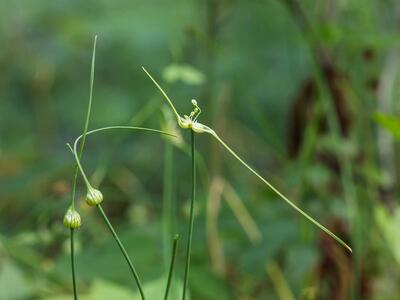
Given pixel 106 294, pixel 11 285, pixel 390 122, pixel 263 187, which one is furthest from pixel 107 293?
pixel 263 187

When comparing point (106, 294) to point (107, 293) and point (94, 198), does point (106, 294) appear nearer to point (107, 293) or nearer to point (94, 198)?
point (107, 293)

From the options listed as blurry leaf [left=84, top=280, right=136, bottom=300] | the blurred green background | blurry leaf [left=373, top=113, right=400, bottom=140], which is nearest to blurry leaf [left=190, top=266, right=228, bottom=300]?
the blurred green background

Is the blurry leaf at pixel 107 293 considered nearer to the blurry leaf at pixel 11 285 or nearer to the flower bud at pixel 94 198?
the blurry leaf at pixel 11 285

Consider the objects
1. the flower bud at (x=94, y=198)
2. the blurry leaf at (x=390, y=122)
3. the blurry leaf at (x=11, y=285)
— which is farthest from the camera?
the blurry leaf at (x=11, y=285)

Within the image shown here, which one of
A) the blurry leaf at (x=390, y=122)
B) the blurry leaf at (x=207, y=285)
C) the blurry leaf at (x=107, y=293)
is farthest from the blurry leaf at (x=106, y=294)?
the blurry leaf at (x=390, y=122)

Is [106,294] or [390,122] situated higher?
[390,122]

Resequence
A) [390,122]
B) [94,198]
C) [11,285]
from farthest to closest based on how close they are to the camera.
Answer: [11,285], [390,122], [94,198]

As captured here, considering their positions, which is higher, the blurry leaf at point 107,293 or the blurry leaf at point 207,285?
the blurry leaf at point 107,293

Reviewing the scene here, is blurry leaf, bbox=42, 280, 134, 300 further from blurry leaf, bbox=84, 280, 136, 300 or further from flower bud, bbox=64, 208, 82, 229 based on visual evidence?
flower bud, bbox=64, 208, 82, 229
